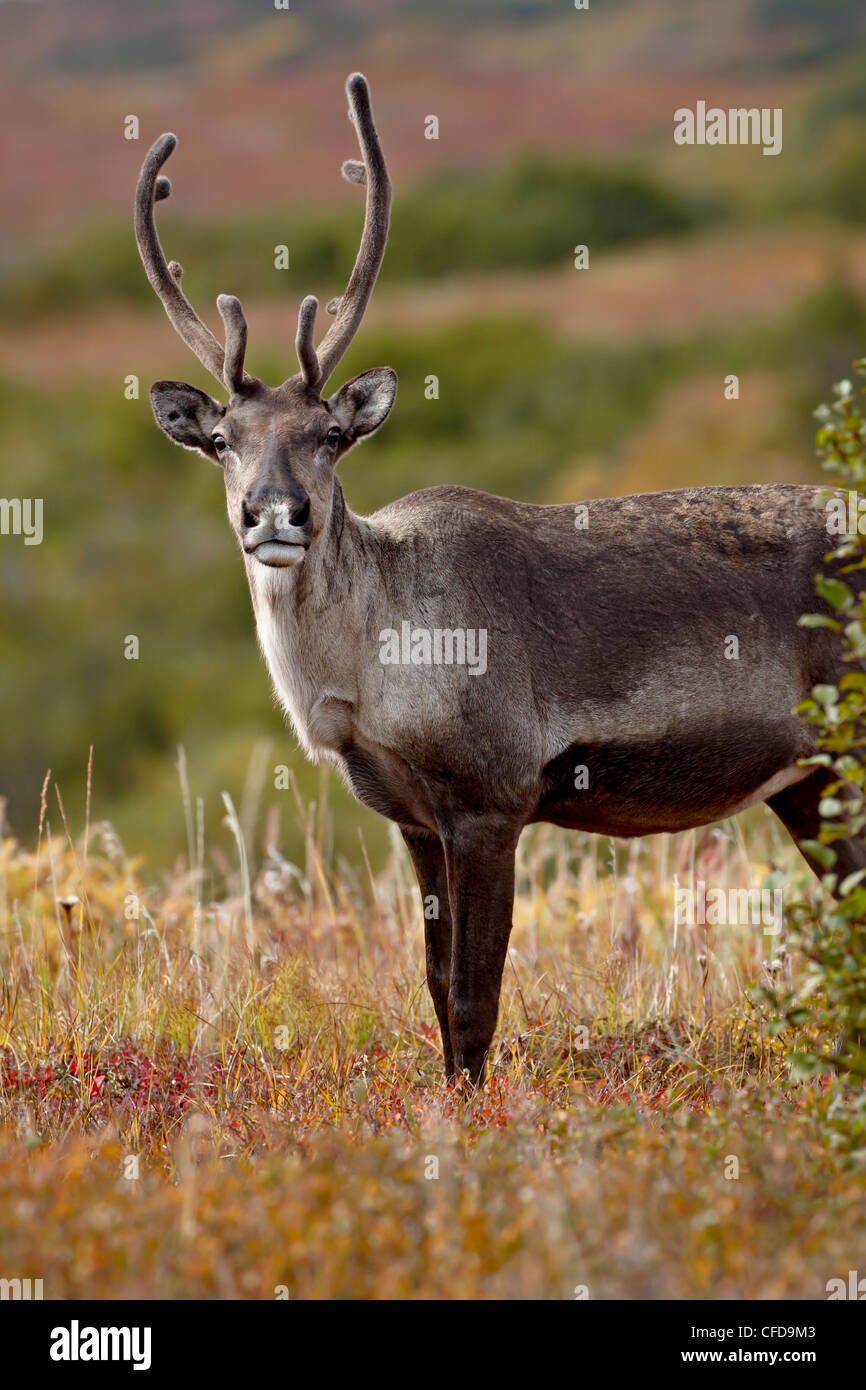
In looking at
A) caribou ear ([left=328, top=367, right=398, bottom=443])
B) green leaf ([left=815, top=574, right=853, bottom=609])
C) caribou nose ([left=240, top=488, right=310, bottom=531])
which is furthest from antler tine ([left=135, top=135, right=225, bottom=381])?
green leaf ([left=815, top=574, right=853, bottom=609])

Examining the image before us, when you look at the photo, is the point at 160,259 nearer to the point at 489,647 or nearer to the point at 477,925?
the point at 489,647

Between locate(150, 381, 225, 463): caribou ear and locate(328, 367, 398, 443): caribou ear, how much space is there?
51 centimetres

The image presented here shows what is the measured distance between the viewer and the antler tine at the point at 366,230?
7.59 m

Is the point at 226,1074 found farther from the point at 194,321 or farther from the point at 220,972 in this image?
the point at 194,321

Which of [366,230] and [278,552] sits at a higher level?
[366,230]

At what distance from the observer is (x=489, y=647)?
721 cm

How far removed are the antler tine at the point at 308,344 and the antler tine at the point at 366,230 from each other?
150mm

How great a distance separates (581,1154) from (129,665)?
45.0 metres

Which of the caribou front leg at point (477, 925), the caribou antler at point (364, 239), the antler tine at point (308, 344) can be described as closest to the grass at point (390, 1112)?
the caribou front leg at point (477, 925)

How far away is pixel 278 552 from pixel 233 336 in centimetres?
109

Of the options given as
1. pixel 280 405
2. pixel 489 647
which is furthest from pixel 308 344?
pixel 489 647

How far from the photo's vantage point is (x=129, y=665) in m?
49.8

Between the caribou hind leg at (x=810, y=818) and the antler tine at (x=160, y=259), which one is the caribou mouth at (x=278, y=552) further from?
the caribou hind leg at (x=810, y=818)

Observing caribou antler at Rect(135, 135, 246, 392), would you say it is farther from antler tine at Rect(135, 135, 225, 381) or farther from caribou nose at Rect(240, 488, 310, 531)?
caribou nose at Rect(240, 488, 310, 531)
